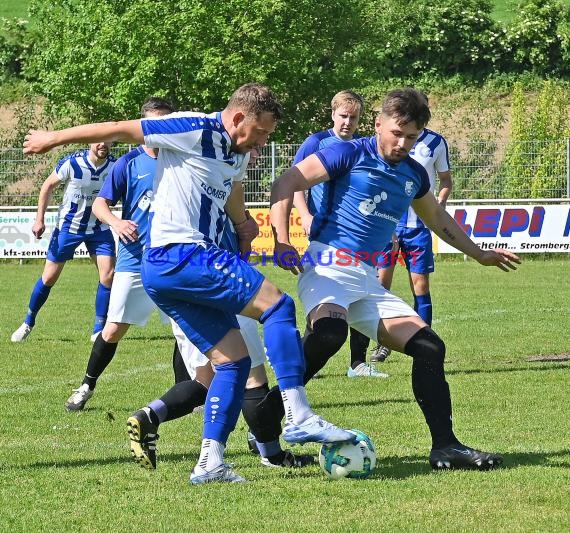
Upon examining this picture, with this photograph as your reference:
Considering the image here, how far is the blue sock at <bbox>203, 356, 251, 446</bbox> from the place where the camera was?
5434mm

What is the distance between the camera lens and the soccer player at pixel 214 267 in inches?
206

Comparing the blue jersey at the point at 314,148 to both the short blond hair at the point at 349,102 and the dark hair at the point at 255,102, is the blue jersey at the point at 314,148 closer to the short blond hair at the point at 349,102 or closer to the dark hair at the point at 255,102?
the short blond hair at the point at 349,102

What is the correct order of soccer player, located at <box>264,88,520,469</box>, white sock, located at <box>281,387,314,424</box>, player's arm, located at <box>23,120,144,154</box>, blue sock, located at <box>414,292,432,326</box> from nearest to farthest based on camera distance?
player's arm, located at <box>23,120,144,154</box>, white sock, located at <box>281,387,314,424</box>, soccer player, located at <box>264,88,520,469</box>, blue sock, located at <box>414,292,432,326</box>

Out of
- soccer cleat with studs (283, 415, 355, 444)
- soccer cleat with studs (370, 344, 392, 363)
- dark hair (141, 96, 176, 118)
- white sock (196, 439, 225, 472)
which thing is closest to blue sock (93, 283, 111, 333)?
soccer cleat with studs (370, 344, 392, 363)

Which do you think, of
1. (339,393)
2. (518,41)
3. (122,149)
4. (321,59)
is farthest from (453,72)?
(339,393)

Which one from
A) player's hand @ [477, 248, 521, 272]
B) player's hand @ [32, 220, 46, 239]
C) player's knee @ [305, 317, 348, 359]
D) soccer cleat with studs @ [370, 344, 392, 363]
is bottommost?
soccer cleat with studs @ [370, 344, 392, 363]

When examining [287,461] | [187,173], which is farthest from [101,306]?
[187,173]

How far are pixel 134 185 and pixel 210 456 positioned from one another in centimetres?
280

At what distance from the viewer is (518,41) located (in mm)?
36562

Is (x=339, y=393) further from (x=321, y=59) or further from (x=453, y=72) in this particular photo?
(x=453, y=72)

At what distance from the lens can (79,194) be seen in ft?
39.4

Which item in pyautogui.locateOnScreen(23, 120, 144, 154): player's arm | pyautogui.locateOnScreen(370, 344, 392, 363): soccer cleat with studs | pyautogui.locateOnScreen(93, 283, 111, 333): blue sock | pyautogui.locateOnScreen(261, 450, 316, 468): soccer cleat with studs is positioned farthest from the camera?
pyautogui.locateOnScreen(93, 283, 111, 333): blue sock

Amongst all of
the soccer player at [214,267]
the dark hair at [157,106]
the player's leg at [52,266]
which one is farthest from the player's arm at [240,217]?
the player's leg at [52,266]

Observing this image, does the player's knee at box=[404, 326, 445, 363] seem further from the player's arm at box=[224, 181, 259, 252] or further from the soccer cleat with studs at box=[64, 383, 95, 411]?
the soccer cleat with studs at box=[64, 383, 95, 411]
